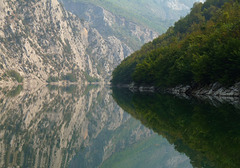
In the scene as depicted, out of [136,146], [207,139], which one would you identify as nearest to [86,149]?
[136,146]

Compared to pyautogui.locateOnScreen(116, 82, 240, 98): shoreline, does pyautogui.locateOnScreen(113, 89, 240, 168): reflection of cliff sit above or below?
above

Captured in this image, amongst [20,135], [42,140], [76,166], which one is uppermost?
[76,166]

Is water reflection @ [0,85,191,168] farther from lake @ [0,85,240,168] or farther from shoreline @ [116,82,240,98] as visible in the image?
shoreline @ [116,82,240,98]

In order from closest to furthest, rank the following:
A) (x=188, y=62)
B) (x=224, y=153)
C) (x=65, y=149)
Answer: (x=224, y=153) → (x=65, y=149) → (x=188, y=62)

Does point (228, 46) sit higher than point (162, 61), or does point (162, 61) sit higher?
point (228, 46)

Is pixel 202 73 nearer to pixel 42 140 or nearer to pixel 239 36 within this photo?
pixel 239 36

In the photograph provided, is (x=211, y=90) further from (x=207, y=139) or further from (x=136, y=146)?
(x=207, y=139)

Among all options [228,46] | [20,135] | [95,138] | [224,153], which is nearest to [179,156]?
[224,153]

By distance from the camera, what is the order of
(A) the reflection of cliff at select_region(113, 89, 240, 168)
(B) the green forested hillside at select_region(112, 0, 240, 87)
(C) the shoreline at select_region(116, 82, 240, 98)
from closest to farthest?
(A) the reflection of cliff at select_region(113, 89, 240, 168), (B) the green forested hillside at select_region(112, 0, 240, 87), (C) the shoreline at select_region(116, 82, 240, 98)

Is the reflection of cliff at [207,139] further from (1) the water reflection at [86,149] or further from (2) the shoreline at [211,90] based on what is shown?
(2) the shoreline at [211,90]

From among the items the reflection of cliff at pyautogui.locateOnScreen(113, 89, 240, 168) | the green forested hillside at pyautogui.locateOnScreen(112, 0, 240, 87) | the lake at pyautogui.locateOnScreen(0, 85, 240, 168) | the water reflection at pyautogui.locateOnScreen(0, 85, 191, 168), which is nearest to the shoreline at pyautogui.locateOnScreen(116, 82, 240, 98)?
the green forested hillside at pyautogui.locateOnScreen(112, 0, 240, 87)

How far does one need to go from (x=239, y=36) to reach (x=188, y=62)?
21.6 metres

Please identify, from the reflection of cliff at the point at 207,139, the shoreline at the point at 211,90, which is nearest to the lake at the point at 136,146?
the reflection of cliff at the point at 207,139

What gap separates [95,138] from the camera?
1196 inches
